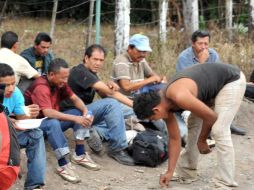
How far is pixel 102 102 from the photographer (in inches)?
257

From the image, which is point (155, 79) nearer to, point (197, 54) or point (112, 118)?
point (197, 54)

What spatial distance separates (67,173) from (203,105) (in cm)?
164

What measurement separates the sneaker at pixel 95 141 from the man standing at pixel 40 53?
99 centimetres

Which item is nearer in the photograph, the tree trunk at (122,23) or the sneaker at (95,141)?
the sneaker at (95,141)

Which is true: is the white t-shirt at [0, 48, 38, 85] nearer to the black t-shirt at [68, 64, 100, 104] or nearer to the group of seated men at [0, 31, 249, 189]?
the group of seated men at [0, 31, 249, 189]

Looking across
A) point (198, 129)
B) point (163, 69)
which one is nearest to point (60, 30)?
point (163, 69)

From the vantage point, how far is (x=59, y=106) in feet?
21.1

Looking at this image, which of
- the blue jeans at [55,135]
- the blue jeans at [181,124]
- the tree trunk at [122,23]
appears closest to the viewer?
the blue jeans at [55,135]

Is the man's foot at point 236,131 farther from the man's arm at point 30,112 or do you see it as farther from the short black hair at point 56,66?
the man's arm at point 30,112

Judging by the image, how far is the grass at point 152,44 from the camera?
9.74 metres

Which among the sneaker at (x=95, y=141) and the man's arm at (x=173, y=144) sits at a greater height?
the man's arm at (x=173, y=144)

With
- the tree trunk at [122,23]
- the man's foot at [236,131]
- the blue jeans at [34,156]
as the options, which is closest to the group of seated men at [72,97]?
the blue jeans at [34,156]

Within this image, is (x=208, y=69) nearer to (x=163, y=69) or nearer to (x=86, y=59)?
(x=86, y=59)

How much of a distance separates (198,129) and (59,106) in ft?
4.94
